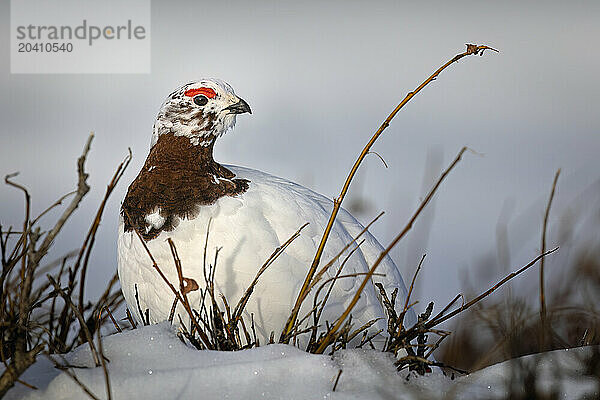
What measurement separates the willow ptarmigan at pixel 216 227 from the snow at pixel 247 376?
89 cm

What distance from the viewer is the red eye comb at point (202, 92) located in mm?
2920

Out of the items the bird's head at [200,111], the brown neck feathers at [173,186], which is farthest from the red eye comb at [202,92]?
the brown neck feathers at [173,186]

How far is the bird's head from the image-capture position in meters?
2.90

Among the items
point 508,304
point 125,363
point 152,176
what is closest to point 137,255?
point 152,176

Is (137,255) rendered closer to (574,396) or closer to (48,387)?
(48,387)

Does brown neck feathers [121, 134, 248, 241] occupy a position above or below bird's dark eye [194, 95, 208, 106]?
below

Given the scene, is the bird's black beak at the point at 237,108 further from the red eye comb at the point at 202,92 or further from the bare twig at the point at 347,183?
the bare twig at the point at 347,183

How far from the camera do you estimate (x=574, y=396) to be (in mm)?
1490

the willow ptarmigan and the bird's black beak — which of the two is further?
the bird's black beak

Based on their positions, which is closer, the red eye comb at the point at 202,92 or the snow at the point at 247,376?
the snow at the point at 247,376

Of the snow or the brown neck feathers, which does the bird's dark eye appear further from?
the snow

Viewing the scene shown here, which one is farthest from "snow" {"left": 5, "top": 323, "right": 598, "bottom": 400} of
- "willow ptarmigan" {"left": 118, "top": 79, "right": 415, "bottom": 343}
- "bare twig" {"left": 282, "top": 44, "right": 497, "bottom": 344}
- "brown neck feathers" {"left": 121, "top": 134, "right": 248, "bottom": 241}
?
"brown neck feathers" {"left": 121, "top": 134, "right": 248, "bottom": 241}

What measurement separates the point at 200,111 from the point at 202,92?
3.6 inches

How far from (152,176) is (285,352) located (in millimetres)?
1398
